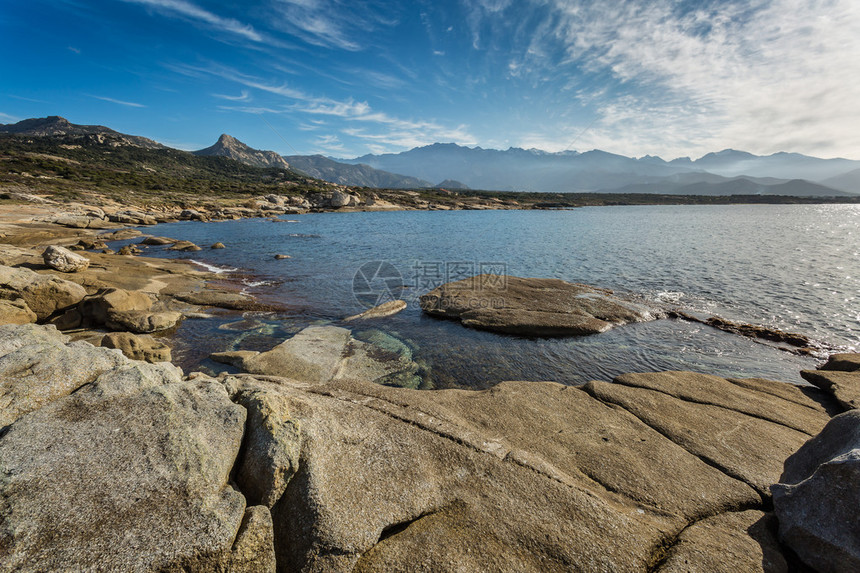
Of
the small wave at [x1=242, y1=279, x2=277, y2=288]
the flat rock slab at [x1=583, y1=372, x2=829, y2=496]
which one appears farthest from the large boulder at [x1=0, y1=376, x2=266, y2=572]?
the small wave at [x1=242, y1=279, x2=277, y2=288]

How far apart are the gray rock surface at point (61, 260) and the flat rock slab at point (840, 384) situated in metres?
34.4

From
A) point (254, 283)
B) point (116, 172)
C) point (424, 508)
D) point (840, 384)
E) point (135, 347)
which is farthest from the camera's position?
point (116, 172)

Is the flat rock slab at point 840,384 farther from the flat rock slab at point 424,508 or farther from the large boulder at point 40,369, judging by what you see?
the large boulder at point 40,369

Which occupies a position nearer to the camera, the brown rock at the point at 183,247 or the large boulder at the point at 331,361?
the large boulder at the point at 331,361

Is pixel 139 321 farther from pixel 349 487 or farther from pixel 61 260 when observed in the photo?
pixel 349 487

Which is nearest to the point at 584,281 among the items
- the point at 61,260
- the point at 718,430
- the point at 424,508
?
the point at 718,430

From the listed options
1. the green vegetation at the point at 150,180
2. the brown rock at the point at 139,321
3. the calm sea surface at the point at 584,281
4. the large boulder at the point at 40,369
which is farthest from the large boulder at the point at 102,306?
the green vegetation at the point at 150,180

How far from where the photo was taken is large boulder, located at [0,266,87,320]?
12781 millimetres

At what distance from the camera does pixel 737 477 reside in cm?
624

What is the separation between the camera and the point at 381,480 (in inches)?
199

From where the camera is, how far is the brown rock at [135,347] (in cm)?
1101

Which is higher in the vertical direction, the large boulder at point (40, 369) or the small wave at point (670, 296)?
the large boulder at point (40, 369)

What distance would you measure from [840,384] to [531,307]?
35.5 feet

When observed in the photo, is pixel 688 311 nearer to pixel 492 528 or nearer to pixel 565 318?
pixel 565 318
